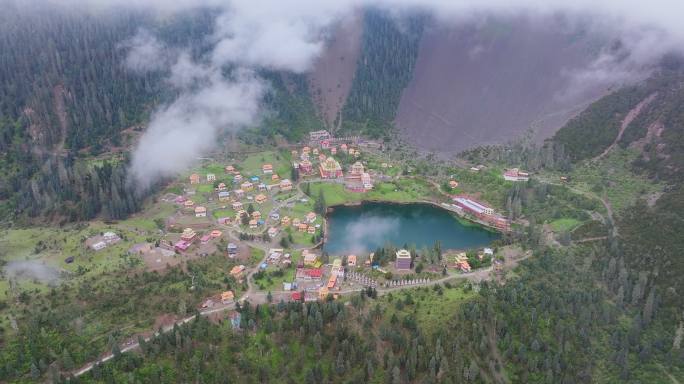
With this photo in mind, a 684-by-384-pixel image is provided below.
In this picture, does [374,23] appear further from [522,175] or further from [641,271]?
[641,271]

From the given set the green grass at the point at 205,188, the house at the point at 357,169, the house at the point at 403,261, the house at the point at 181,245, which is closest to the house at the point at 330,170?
the house at the point at 357,169

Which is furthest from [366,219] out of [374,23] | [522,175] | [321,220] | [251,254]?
[374,23]

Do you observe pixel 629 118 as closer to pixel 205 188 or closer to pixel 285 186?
pixel 285 186

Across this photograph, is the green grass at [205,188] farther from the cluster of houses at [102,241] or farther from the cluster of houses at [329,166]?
the cluster of houses at [102,241]

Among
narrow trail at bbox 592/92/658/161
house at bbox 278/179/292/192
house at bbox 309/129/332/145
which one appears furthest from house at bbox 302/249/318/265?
narrow trail at bbox 592/92/658/161

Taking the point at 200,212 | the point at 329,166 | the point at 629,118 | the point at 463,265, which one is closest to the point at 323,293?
the point at 463,265
